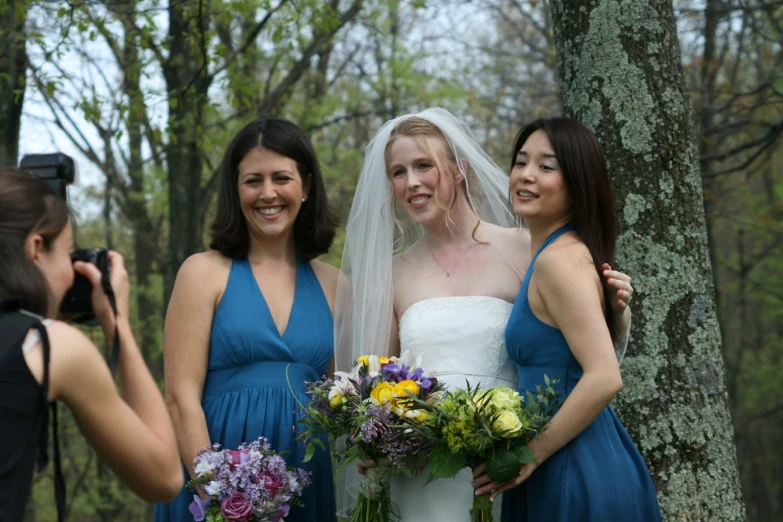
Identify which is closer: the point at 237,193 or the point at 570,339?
the point at 570,339

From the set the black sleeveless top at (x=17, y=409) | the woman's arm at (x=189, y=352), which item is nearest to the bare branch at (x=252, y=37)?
the woman's arm at (x=189, y=352)

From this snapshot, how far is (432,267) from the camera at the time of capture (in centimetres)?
471

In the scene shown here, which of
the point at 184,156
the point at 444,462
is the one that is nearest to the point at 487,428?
the point at 444,462

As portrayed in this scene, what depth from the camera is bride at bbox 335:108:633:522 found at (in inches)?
169

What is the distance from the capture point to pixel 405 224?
499 cm

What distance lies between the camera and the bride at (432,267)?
4.30 meters

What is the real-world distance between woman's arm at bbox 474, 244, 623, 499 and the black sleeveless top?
196cm

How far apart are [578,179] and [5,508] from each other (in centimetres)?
258

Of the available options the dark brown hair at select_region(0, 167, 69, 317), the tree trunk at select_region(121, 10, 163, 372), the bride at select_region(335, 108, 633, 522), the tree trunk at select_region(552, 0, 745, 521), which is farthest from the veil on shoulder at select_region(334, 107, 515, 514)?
the tree trunk at select_region(121, 10, 163, 372)

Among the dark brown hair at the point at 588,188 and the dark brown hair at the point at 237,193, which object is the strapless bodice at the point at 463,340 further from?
the dark brown hair at the point at 237,193

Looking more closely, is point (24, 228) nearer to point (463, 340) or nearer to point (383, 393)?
point (383, 393)

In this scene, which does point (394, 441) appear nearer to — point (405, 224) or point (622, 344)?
point (622, 344)

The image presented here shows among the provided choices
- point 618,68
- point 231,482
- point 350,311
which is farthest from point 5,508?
point 618,68

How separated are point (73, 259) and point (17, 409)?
1.72 ft
